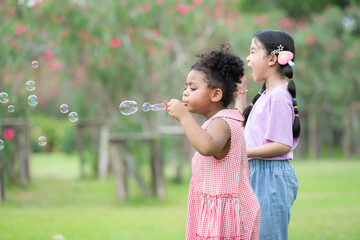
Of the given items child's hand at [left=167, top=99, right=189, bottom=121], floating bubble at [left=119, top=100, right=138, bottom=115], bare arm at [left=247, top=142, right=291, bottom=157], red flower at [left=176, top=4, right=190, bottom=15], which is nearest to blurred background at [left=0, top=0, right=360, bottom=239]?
red flower at [left=176, top=4, right=190, bottom=15]

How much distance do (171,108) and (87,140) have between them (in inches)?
384

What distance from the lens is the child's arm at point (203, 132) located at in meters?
2.28

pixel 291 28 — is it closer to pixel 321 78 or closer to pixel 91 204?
pixel 321 78

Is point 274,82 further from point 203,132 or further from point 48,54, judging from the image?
point 48,54

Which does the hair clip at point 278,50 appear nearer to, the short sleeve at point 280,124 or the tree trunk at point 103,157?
the short sleeve at point 280,124

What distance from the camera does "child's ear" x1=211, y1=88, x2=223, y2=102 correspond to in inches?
98.2

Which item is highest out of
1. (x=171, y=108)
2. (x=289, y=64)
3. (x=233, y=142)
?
(x=289, y=64)

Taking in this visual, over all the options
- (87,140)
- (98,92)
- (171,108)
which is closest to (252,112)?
(171,108)

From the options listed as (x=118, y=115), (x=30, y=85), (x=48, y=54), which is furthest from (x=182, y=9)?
(x=30, y=85)

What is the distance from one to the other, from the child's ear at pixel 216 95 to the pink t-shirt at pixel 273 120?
1.30 ft

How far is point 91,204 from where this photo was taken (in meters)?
7.38

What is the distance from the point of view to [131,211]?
655 centimetres

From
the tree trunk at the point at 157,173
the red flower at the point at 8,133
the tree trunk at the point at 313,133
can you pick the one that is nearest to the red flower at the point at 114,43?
the tree trunk at the point at 157,173

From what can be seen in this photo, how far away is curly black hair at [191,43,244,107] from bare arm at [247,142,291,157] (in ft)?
1.12
